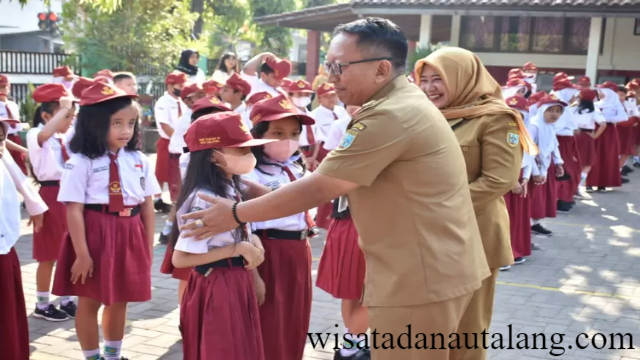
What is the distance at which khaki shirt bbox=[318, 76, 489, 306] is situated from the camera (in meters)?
2.72

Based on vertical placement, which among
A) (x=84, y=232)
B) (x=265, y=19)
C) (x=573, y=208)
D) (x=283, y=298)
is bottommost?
(x=573, y=208)

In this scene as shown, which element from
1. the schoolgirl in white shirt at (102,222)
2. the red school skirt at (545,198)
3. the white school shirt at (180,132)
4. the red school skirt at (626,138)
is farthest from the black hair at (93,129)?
the red school skirt at (626,138)

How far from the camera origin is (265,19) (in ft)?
71.4

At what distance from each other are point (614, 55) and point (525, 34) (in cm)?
233

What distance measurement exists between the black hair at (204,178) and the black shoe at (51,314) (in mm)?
2361

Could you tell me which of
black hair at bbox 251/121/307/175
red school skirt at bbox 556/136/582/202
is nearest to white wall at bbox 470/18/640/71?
red school skirt at bbox 556/136/582/202

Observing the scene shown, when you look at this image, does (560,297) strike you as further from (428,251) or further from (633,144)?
(633,144)

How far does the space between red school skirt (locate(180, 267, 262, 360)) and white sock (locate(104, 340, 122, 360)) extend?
0.84 meters

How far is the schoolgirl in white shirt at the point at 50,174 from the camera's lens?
5574mm

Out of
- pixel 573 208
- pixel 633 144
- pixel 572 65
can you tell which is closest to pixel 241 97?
pixel 573 208

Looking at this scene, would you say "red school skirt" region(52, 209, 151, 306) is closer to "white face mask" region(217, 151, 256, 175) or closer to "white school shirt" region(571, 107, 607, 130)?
"white face mask" region(217, 151, 256, 175)

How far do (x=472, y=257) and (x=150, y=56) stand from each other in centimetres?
1573

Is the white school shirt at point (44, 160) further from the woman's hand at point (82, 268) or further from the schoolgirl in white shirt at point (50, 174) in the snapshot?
the woman's hand at point (82, 268)

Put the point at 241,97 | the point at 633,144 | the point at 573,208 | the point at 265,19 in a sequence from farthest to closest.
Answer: the point at 265,19 < the point at 633,144 < the point at 573,208 < the point at 241,97
